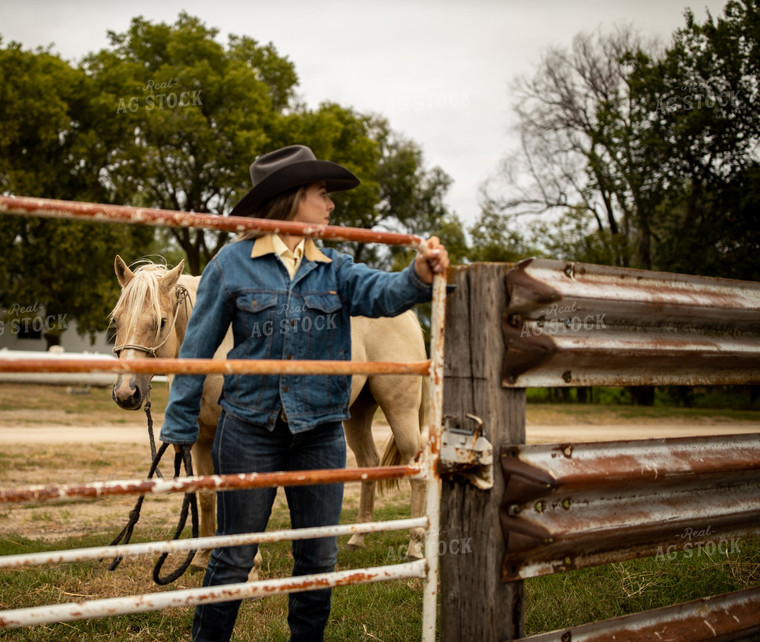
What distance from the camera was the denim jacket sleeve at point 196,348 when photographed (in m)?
2.60

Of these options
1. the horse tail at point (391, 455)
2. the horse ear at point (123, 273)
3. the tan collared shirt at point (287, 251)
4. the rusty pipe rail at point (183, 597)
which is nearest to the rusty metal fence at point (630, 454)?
the rusty pipe rail at point (183, 597)

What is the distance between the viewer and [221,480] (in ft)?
6.15

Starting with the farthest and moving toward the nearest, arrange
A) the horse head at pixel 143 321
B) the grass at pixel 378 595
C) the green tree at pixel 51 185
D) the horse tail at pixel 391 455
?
the green tree at pixel 51 185
the horse tail at pixel 391 455
the horse head at pixel 143 321
the grass at pixel 378 595

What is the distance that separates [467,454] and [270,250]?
1172 millimetres

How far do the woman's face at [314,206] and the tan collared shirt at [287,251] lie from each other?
111mm

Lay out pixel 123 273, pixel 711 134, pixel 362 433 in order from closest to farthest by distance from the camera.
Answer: pixel 123 273
pixel 362 433
pixel 711 134

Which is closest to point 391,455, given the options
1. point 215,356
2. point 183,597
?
point 215,356

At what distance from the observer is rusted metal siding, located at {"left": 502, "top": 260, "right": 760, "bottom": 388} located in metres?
2.16

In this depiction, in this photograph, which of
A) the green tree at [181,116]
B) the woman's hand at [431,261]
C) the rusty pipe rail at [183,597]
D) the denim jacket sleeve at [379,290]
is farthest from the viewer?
the green tree at [181,116]

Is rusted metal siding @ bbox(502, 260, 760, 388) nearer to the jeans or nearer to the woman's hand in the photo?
the woman's hand

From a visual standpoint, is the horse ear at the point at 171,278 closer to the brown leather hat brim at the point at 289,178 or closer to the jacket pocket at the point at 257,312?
the brown leather hat brim at the point at 289,178

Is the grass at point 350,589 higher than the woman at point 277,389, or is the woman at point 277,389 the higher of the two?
the woman at point 277,389

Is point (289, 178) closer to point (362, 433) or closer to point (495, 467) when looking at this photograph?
point (495, 467)

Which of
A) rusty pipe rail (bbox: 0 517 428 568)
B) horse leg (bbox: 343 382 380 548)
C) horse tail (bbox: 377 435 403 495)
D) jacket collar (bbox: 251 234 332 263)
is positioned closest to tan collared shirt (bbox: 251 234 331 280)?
jacket collar (bbox: 251 234 332 263)
